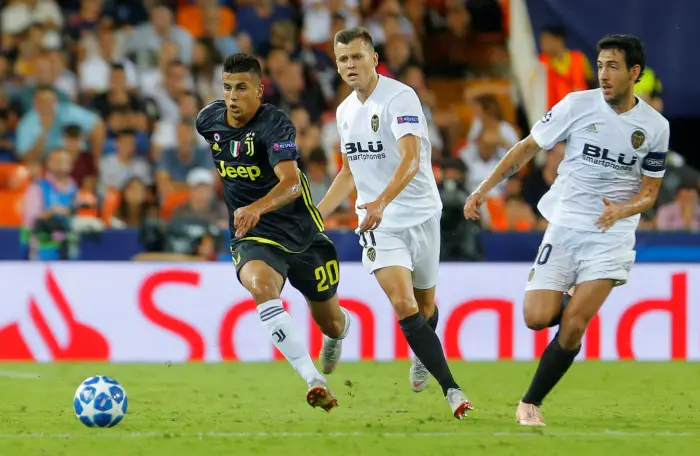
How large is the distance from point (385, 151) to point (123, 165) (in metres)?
7.10

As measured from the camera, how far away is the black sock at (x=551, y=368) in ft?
25.0

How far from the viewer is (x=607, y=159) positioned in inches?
302

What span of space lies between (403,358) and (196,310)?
1936 mm

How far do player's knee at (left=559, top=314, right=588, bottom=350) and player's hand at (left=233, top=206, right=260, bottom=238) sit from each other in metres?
1.87

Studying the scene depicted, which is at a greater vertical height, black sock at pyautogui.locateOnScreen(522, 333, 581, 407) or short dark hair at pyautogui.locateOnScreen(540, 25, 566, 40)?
short dark hair at pyautogui.locateOnScreen(540, 25, 566, 40)

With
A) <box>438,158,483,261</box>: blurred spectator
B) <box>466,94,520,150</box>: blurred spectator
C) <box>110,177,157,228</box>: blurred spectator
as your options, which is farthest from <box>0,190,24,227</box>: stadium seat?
<box>466,94,520,150</box>: blurred spectator

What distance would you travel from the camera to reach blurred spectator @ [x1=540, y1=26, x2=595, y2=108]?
1508cm

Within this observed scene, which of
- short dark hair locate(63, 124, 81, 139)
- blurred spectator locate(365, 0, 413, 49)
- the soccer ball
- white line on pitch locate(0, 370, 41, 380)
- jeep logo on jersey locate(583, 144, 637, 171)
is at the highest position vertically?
blurred spectator locate(365, 0, 413, 49)

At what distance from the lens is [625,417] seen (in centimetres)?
817

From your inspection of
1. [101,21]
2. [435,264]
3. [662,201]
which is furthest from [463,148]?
[435,264]

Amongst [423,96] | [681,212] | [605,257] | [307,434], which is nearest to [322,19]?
[423,96]

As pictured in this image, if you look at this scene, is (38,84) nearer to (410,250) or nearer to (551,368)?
(410,250)

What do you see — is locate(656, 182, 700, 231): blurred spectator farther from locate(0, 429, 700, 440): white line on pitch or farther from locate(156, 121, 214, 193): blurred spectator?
locate(0, 429, 700, 440): white line on pitch

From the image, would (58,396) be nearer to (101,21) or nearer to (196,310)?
(196,310)
